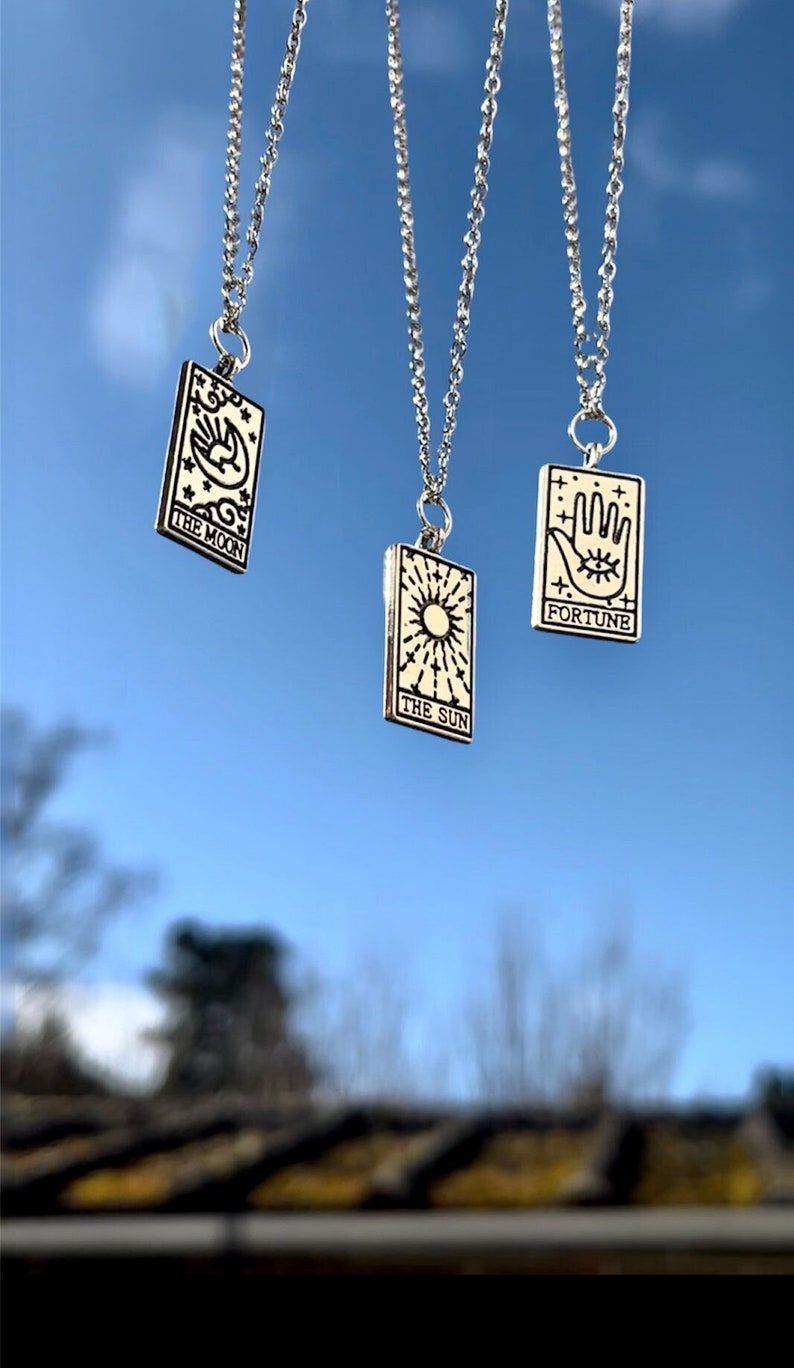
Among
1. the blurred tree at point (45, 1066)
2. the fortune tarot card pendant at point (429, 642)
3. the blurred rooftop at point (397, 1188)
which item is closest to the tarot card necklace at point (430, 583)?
the fortune tarot card pendant at point (429, 642)

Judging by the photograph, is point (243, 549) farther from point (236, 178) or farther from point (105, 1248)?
point (105, 1248)

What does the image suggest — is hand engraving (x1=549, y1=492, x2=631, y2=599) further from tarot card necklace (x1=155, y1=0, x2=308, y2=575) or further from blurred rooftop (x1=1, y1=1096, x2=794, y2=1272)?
blurred rooftop (x1=1, y1=1096, x2=794, y2=1272)

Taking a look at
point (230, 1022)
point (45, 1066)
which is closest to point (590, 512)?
point (45, 1066)

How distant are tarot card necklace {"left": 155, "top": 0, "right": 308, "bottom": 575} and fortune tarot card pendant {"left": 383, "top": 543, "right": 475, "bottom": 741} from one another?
261 mm

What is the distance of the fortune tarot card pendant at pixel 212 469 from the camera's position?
199 cm

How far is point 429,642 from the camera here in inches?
86.4

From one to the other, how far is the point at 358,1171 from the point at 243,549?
1555 mm

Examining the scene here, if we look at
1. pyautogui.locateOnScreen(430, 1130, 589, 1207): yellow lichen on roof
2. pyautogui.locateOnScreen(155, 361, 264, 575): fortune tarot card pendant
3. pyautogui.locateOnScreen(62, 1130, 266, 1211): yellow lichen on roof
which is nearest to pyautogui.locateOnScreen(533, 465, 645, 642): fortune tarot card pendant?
pyautogui.locateOnScreen(155, 361, 264, 575): fortune tarot card pendant

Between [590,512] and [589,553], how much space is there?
0.22 feet

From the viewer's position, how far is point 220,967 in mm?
11586

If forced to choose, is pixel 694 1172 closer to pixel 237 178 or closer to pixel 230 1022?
pixel 237 178

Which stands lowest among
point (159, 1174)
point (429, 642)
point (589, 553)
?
point (159, 1174)

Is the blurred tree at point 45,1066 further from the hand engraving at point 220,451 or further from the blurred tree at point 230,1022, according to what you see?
the hand engraving at point 220,451

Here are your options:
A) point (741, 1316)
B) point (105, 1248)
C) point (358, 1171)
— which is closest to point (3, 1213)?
point (105, 1248)
